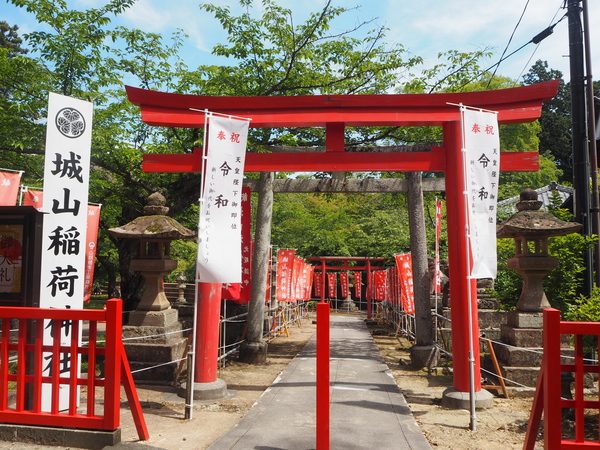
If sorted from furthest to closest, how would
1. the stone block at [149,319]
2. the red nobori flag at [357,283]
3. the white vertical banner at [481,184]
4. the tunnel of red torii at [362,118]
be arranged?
the red nobori flag at [357,283], the stone block at [149,319], the tunnel of red torii at [362,118], the white vertical banner at [481,184]

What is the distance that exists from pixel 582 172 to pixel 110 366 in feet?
26.5

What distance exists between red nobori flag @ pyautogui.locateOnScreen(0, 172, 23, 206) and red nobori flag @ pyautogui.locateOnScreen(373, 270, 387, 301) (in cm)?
1644

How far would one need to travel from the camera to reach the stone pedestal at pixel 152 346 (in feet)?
25.6

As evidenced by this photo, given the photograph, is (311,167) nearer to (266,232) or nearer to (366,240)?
(266,232)

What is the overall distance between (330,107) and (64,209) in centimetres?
404

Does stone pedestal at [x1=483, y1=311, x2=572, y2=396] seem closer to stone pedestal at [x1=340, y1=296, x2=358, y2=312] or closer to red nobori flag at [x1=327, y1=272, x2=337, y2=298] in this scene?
red nobori flag at [x1=327, y1=272, x2=337, y2=298]

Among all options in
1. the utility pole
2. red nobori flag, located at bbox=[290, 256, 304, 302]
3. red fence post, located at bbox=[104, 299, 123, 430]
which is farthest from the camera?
red nobori flag, located at bbox=[290, 256, 304, 302]

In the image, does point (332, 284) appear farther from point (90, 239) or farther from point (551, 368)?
point (551, 368)

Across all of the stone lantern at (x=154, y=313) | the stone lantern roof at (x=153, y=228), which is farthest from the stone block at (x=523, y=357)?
the stone lantern roof at (x=153, y=228)

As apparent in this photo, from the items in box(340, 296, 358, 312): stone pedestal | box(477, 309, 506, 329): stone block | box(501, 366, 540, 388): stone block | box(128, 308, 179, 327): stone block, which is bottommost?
box(340, 296, 358, 312): stone pedestal

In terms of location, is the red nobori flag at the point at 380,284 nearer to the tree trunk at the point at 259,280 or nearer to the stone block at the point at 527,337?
the tree trunk at the point at 259,280

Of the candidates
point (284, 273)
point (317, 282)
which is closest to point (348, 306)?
point (317, 282)

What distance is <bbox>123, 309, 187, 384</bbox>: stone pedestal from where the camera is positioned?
7816 mm

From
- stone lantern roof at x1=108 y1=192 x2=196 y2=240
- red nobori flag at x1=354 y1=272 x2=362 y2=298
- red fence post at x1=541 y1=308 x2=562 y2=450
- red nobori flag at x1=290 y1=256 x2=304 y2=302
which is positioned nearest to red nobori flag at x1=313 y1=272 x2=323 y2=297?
red nobori flag at x1=354 y1=272 x2=362 y2=298
